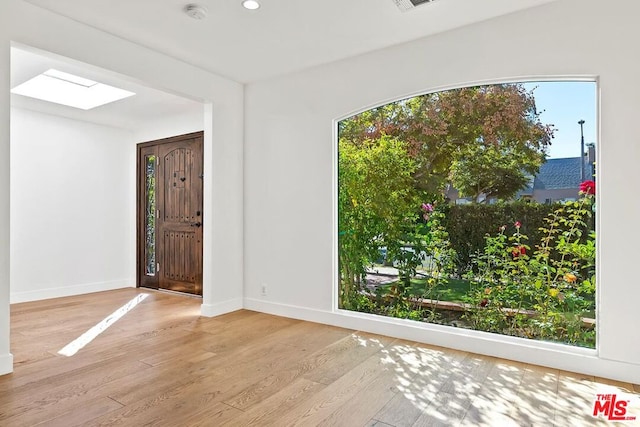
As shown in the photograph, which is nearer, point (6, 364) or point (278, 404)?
point (278, 404)

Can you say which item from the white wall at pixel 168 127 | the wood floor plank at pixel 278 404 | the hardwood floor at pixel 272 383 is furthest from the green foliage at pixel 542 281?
the white wall at pixel 168 127

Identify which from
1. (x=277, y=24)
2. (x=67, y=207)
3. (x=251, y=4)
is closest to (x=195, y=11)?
(x=251, y=4)

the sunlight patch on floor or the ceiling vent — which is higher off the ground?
the ceiling vent

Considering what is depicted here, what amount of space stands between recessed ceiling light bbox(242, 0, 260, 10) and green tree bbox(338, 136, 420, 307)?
153 centimetres

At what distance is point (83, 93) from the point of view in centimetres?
484

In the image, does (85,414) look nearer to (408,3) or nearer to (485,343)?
(485,343)

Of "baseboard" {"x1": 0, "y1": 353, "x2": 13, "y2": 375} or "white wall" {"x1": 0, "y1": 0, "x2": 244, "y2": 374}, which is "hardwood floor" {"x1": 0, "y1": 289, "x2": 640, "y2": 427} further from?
"white wall" {"x1": 0, "y1": 0, "x2": 244, "y2": 374}

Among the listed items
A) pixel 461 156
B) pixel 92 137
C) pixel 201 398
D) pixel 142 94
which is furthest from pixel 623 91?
pixel 92 137

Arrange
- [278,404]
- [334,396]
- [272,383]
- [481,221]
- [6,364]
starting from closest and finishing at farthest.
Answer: [278,404] → [334,396] → [272,383] → [6,364] → [481,221]

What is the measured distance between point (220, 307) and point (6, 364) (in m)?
1.95

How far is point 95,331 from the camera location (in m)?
3.72

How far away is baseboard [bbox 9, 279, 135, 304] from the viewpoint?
4.93 metres

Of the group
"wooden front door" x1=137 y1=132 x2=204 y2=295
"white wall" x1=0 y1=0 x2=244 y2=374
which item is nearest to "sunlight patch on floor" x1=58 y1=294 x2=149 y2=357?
"white wall" x1=0 y1=0 x2=244 y2=374

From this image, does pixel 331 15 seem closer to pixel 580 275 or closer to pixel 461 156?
pixel 461 156
